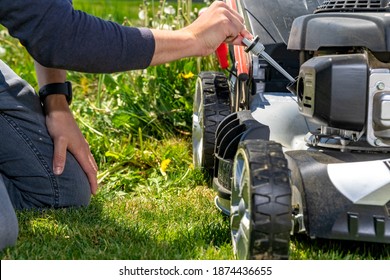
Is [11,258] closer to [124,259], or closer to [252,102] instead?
[124,259]

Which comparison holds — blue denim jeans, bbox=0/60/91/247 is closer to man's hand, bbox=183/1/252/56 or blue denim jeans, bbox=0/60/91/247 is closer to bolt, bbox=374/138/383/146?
man's hand, bbox=183/1/252/56

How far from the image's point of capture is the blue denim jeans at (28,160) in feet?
8.09

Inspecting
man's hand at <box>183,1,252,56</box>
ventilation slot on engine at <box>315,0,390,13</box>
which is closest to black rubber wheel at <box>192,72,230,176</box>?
man's hand at <box>183,1,252,56</box>

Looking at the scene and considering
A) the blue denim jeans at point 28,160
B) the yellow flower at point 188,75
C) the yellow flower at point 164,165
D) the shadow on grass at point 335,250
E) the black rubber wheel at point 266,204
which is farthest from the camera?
the yellow flower at point 188,75

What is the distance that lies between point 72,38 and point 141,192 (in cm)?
92

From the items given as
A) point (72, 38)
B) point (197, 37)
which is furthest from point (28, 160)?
point (197, 37)

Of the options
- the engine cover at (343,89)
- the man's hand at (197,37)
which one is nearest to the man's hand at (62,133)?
the man's hand at (197,37)

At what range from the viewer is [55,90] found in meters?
2.53

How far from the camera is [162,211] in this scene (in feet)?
8.09

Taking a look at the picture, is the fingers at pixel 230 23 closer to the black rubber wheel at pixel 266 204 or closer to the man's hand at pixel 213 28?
the man's hand at pixel 213 28

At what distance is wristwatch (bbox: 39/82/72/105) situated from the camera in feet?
8.29

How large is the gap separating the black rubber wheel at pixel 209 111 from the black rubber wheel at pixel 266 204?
2.78ft

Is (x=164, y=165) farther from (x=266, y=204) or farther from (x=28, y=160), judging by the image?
(x=266, y=204)

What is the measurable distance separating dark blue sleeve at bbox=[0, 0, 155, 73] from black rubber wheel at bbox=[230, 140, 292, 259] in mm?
414
